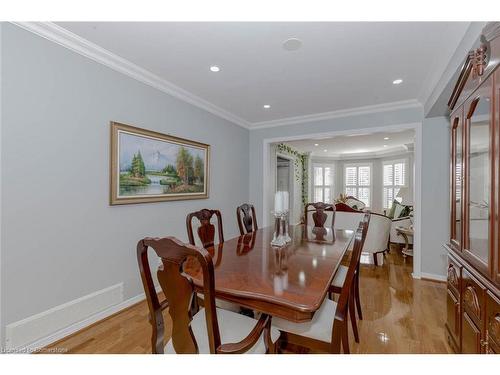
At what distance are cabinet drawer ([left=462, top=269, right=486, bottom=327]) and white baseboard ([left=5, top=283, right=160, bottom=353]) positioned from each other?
274cm

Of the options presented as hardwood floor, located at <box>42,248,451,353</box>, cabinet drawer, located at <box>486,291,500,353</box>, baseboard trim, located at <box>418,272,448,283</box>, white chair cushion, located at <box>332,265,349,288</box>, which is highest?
cabinet drawer, located at <box>486,291,500,353</box>

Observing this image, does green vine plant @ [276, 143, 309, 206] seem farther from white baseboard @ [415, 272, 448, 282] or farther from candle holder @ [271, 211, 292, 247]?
candle holder @ [271, 211, 292, 247]

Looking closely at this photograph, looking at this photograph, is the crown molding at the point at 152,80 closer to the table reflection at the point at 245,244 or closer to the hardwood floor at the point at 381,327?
the table reflection at the point at 245,244

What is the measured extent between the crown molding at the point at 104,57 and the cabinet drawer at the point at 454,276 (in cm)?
314

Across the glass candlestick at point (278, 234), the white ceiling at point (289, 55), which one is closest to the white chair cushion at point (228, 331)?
the glass candlestick at point (278, 234)

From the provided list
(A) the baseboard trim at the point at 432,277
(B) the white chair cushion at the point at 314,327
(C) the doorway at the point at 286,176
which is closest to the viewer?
(B) the white chair cushion at the point at 314,327

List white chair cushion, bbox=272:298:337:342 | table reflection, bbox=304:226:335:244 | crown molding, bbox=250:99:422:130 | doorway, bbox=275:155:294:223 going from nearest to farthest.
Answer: white chair cushion, bbox=272:298:337:342 → table reflection, bbox=304:226:335:244 → crown molding, bbox=250:99:422:130 → doorway, bbox=275:155:294:223

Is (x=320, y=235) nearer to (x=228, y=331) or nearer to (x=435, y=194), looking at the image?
(x=228, y=331)

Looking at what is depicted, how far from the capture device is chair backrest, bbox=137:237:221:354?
908mm

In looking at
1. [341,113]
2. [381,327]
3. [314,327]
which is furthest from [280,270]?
[341,113]

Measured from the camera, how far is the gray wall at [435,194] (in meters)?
3.14

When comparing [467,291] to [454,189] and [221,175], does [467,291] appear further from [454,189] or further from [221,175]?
[221,175]

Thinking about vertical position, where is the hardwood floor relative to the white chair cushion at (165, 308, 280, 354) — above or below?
Result: below

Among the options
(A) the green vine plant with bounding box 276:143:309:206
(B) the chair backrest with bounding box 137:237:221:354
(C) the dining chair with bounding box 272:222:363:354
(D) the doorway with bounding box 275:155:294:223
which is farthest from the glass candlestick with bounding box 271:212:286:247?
(D) the doorway with bounding box 275:155:294:223
